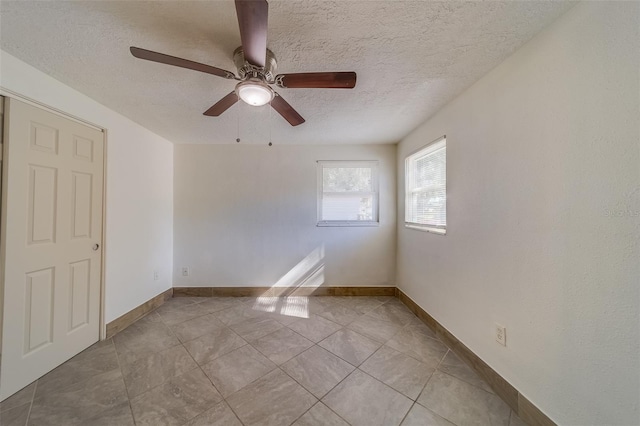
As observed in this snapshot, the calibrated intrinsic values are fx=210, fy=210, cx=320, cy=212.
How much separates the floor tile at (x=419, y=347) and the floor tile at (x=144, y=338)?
2.06 m

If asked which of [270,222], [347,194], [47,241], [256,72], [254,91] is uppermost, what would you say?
[256,72]

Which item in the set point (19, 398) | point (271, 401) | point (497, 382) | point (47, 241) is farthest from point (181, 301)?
point (497, 382)

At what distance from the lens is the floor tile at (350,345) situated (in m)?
1.80

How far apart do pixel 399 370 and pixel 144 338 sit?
7.69 feet

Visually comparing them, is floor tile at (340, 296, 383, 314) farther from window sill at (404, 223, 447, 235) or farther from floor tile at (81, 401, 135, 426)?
floor tile at (81, 401, 135, 426)

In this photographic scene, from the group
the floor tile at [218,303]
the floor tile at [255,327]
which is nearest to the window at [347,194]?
the floor tile at [255,327]

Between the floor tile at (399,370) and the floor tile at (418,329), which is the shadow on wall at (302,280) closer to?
the floor tile at (418,329)

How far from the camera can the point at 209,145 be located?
3082mm

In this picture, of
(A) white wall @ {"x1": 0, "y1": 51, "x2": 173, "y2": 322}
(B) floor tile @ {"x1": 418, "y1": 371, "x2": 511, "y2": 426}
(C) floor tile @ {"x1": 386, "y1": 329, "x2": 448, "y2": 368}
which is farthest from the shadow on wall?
(B) floor tile @ {"x1": 418, "y1": 371, "x2": 511, "y2": 426}

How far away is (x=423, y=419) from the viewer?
1.24 metres

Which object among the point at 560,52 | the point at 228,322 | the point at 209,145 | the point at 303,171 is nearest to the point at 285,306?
the point at 228,322

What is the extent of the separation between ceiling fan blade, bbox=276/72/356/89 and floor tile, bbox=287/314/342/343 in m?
2.13

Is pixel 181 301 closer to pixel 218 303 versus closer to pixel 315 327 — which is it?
pixel 218 303

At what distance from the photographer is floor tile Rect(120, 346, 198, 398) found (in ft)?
4.90
